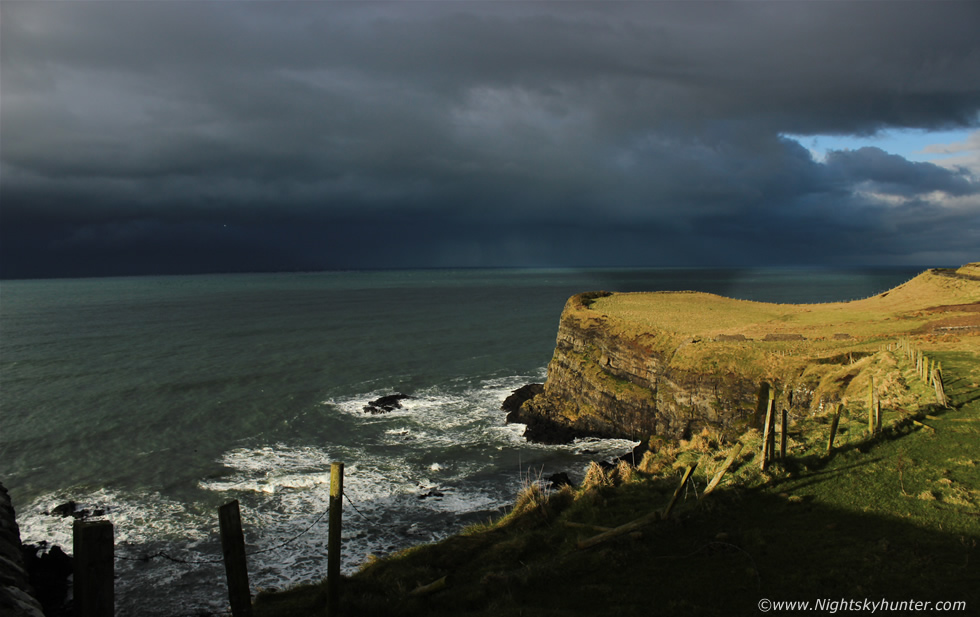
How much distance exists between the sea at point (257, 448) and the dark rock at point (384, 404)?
2.62 ft

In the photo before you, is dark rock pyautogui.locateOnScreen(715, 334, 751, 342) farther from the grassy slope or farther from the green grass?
the green grass

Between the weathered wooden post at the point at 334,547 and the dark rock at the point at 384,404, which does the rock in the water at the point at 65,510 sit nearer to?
the dark rock at the point at 384,404

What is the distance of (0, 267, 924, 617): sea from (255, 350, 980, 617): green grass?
18.5 ft

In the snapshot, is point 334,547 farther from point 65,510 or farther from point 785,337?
point 785,337

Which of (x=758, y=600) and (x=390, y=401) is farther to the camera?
(x=390, y=401)

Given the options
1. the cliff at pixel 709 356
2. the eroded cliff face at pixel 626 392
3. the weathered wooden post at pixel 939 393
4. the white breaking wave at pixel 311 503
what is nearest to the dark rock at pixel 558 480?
the white breaking wave at pixel 311 503

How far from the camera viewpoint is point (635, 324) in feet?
138

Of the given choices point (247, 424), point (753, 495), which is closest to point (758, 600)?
point (753, 495)

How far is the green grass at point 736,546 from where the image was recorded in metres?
10.4

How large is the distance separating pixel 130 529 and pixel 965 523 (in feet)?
98.1

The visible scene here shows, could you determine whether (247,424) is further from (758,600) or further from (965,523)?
(965,523)

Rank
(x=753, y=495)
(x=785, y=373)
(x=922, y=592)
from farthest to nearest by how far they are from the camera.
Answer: (x=785, y=373) → (x=753, y=495) → (x=922, y=592)

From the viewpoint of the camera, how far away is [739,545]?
1240 cm

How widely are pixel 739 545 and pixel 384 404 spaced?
3514cm
